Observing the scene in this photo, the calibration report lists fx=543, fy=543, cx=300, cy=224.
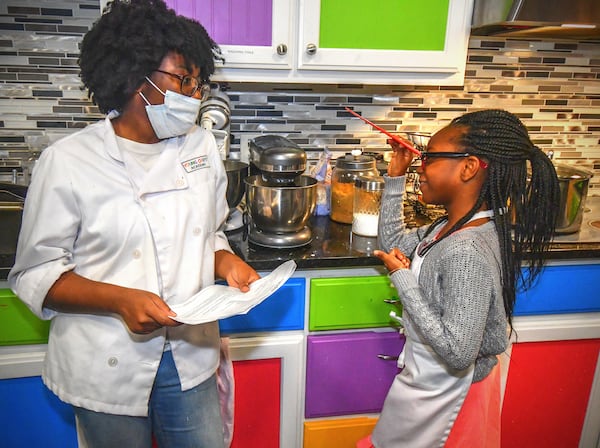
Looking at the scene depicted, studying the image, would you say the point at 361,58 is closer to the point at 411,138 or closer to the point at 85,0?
the point at 411,138

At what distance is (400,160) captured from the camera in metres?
1.33

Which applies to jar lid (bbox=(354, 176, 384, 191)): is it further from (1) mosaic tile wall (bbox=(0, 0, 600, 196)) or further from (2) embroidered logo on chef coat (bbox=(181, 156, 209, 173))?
(2) embroidered logo on chef coat (bbox=(181, 156, 209, 173))

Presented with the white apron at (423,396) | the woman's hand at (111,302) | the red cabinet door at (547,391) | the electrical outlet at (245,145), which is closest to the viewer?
the woman's hand at (111,302)

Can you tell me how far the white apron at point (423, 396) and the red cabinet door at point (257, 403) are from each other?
1.40 feet

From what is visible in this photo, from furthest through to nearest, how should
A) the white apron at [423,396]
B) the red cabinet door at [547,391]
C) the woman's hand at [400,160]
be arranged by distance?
the red cabinet door at [547,391], the woman's hand at [400,160], the white apron at [423,396]

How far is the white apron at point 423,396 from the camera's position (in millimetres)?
1198

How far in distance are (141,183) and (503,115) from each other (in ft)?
2.44

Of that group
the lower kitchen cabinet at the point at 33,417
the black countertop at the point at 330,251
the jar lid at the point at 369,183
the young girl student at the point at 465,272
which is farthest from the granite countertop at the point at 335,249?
the lower kitchen cabinet at the point at 33,417

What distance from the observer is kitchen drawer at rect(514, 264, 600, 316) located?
1622mm

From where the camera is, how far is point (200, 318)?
3.18 feet

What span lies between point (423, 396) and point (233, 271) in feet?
1.66

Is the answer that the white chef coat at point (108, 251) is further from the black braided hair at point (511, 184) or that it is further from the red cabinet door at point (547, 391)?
the red cabinet door at point (547, 391)

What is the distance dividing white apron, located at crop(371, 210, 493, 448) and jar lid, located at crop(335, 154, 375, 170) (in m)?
0.58

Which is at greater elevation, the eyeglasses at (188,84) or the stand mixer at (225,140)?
the eyeglasses at (188,84)
